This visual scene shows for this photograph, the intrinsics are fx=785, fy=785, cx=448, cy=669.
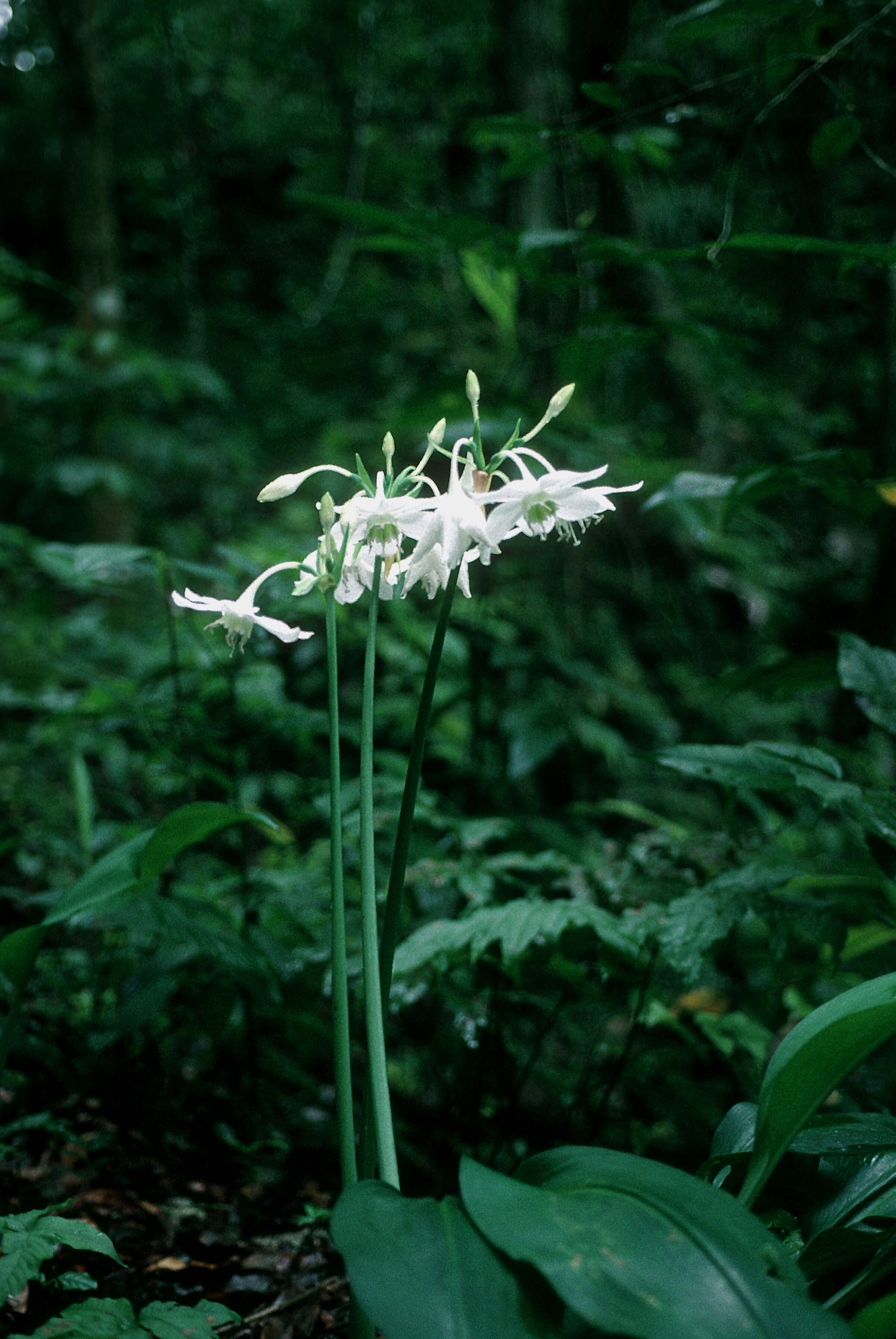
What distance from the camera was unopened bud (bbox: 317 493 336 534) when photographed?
1083 mm

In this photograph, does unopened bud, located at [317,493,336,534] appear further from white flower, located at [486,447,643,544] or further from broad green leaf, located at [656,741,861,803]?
broad green leaf, located at [656,741,861,803]

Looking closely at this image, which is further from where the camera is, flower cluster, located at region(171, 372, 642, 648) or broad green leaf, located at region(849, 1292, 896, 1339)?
flower cluster, located at region(171, 372, 642, 648)

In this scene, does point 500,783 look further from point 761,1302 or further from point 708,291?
point 708,291

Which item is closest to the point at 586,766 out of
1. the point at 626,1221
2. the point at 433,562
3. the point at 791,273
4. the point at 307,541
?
the point at 307,541

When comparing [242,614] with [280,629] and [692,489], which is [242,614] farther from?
[692,489]

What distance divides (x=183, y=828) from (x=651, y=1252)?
2.65 feet

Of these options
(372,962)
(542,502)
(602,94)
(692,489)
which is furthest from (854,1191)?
(602,94)

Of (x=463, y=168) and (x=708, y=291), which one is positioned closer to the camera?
(x=708, y=291)

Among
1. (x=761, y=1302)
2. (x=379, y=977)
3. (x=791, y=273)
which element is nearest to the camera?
(x=761, y=1302)

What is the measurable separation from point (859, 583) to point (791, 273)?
172cm

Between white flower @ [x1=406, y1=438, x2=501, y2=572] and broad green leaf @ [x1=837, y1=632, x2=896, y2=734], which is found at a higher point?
white flower @ [x1=406, y1=438, x2=501, y2=572]

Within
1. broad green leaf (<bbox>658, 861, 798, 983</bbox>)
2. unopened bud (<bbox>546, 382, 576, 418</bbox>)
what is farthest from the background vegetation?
unopened bud (<bbox>546, 382, 576, 418</bbox>)

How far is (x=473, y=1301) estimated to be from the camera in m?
0.75

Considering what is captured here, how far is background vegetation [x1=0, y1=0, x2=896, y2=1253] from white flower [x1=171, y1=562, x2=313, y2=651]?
16.7 inches
